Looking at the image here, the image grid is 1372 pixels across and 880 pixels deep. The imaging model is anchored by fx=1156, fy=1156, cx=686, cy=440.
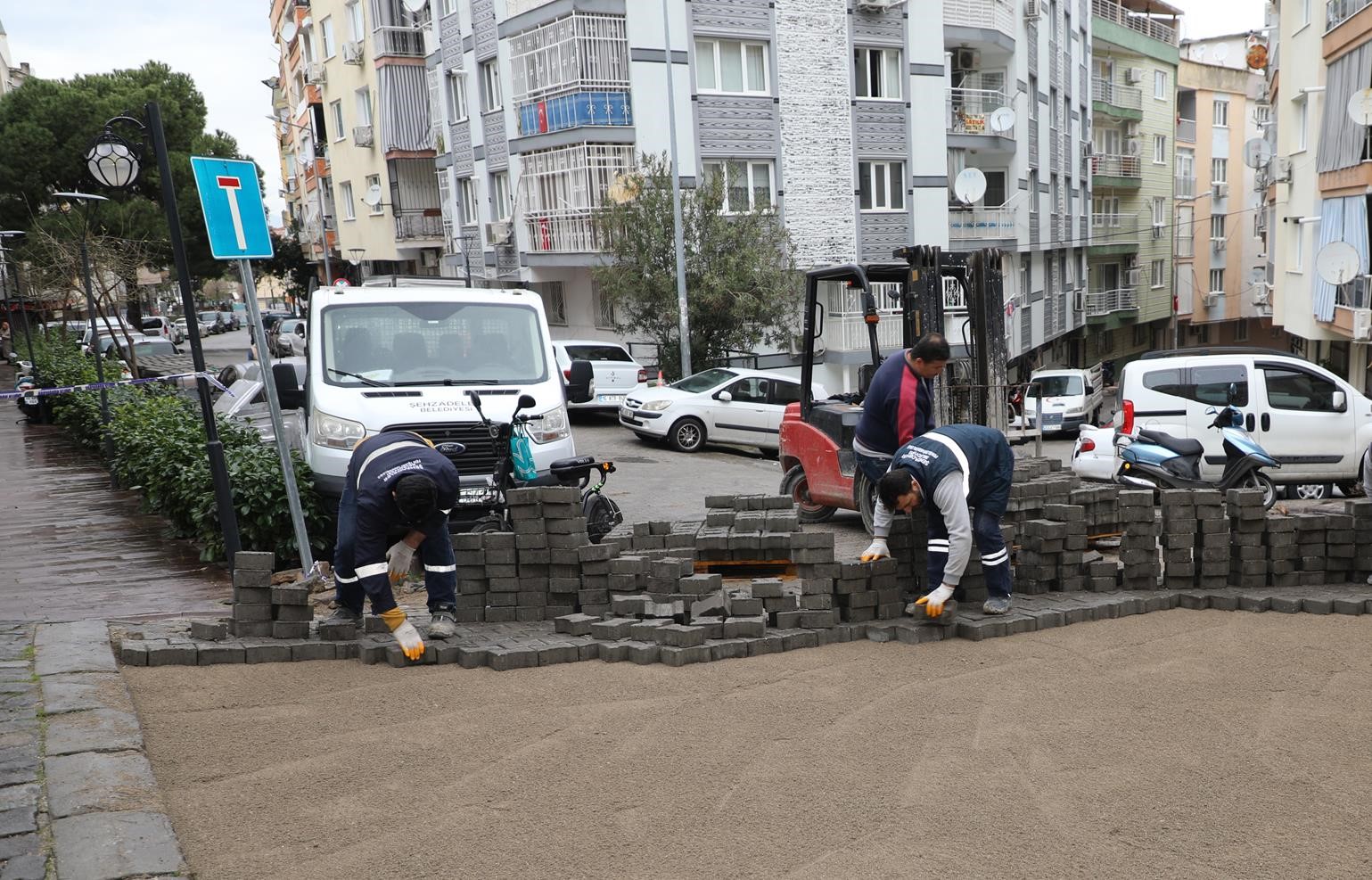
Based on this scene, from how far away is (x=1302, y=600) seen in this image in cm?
766

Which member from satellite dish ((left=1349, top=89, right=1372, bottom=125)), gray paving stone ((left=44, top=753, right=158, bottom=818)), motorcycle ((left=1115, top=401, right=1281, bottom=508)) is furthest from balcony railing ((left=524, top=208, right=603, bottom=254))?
gray paving stone ((left=44, top=753, right=158, bottom=818))

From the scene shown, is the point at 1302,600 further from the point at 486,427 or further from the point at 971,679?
the point at 486,427

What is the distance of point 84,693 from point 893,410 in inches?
212

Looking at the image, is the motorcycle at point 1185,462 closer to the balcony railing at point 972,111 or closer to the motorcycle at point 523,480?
the motorcycle at point 523,480

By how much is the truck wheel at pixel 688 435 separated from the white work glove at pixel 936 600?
43.0 feet

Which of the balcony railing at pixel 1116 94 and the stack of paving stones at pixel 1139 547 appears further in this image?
the balcony railing at pixel 1116 94

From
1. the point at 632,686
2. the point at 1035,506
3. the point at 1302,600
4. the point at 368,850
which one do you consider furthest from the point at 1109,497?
the point at 368,850

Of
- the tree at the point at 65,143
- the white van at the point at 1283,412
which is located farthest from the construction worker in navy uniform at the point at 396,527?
the tree at the point at 65,143

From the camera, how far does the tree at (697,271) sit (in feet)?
82.5

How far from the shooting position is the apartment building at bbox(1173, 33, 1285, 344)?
177 ft

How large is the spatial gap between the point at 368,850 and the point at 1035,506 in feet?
19.3

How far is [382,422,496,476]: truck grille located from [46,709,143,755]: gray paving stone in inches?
183

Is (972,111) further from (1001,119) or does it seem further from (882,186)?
(882,186)

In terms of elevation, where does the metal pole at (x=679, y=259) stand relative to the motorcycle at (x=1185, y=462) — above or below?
above
